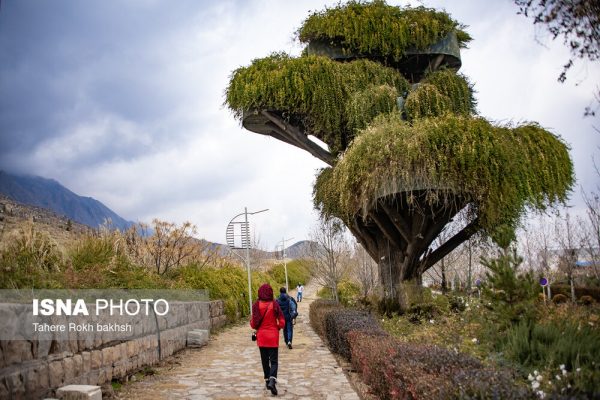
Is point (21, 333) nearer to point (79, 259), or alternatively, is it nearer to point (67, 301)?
point (67, 301)

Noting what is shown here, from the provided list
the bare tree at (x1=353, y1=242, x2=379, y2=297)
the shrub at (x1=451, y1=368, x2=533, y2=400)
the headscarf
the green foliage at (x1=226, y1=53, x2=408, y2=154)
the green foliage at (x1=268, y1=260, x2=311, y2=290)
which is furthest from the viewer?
the green foliage at (x1=268, y1=260, x2=311, y2=290)

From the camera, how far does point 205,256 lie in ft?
60.1

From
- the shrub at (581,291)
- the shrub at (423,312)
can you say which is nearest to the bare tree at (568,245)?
the shrub at (581,291)

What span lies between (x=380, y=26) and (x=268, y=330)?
35.2 feet

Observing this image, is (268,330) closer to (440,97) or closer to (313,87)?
(313,87)

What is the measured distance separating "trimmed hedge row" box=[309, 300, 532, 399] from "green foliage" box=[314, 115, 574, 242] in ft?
13.4

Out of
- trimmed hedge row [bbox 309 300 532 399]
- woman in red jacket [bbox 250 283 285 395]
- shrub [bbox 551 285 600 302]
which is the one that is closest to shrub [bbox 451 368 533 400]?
trimmed hedge row [bbox 309 300 532 399]

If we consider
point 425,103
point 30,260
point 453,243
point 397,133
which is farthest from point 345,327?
point 425,103

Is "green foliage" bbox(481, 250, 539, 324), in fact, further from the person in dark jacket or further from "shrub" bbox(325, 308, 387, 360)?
the person in dark jacket

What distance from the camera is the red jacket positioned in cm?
693

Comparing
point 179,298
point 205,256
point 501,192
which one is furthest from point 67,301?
point 205,256

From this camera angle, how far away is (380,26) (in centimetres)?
1469

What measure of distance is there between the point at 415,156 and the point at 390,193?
1.01 metres

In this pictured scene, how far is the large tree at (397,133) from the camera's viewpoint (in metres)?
10.9
